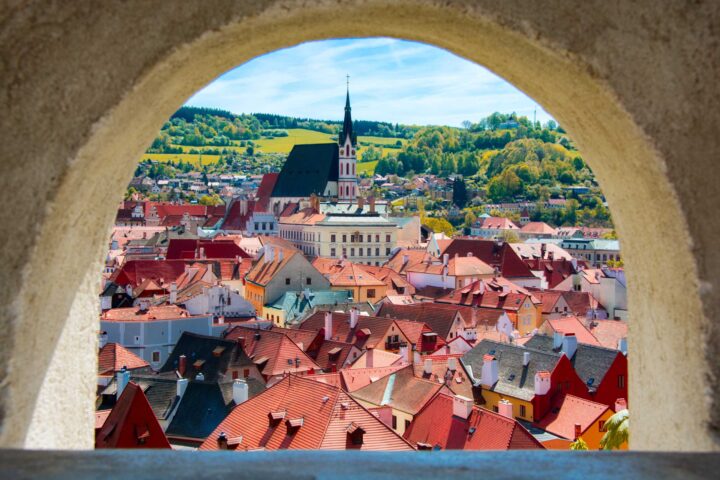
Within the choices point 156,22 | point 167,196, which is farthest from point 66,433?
point 167,196

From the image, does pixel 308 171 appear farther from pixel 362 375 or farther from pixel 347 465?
pixel 347 465

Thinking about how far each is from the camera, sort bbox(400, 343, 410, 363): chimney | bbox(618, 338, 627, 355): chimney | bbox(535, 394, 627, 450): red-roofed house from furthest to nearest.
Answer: bbox(400, 343, 410, 363): chimney < bbox(618, 338, 627, 355): chimney < bbox(535, 394, 627, 450): red-roofed house

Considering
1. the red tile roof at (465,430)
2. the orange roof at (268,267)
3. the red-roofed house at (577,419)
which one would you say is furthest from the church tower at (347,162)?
the red tile roof at (465,430)

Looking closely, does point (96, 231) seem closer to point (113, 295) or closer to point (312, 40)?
point (312, 40)

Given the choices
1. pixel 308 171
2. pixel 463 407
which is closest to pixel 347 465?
pixel 463 407

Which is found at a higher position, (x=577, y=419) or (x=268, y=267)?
(x=268, y=267)

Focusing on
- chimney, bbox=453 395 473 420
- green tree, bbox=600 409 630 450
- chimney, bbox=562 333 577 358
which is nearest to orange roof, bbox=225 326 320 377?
chimney, bbox=453 395 473 420

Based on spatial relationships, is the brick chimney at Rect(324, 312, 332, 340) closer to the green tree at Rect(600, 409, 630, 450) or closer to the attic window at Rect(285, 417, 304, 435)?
the attic window at Rect(285, 417, 304, 435)
